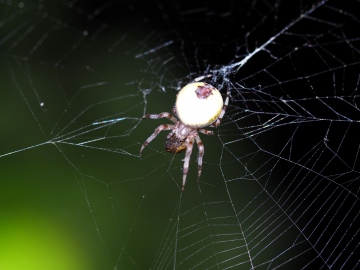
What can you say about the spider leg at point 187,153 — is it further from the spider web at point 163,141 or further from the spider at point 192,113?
the spider web at point 163,141

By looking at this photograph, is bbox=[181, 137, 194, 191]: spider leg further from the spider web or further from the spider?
the spider web

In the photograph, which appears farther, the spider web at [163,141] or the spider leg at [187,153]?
the spider leg at [187,153]

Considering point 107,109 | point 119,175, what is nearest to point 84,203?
point 119,175

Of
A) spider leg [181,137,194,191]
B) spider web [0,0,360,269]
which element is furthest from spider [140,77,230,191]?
spider web [0,0,360,269]

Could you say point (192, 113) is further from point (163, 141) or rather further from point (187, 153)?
point (163, 141)

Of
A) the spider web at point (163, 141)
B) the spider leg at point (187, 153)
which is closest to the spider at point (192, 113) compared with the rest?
the spider leg at point (187, 153)

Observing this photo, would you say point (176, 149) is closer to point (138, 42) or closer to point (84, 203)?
point (84, 203)

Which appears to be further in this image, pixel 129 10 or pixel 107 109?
pixel 129 10

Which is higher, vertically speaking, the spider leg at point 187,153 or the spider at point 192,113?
the spider at point 192,113
